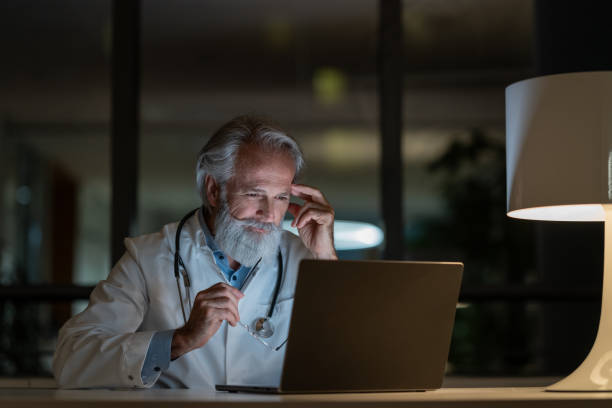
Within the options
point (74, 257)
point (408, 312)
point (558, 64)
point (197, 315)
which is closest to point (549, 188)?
point (408, 312)

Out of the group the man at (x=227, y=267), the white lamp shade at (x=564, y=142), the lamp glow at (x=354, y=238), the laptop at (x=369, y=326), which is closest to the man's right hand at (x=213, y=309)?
the man at (x=227, y=267)

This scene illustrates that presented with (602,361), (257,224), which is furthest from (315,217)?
(602,361)

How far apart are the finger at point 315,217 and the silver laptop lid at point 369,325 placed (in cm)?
72

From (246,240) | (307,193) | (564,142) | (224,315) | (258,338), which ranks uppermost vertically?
(564,142)

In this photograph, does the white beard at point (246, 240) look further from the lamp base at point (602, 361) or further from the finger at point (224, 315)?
the lamp base at point (602, 361)

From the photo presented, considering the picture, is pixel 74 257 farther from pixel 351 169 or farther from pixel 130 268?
pixel 130 268

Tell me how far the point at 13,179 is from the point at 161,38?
1.68 metres

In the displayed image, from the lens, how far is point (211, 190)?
2.19 m

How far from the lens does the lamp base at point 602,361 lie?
4.56 ft

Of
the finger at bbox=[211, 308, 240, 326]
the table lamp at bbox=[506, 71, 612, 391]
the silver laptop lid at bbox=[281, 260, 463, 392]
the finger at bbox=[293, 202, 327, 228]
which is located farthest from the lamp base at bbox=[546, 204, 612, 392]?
the finger at bbox=[293, 202, 327, 228]

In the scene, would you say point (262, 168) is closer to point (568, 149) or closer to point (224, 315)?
point (224, 315)

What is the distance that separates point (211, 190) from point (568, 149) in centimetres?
107

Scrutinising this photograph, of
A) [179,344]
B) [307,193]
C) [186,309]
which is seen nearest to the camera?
[179,344]

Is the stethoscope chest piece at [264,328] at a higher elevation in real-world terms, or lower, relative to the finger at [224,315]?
lower
